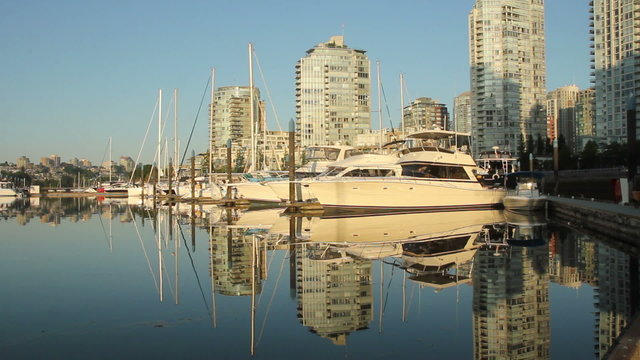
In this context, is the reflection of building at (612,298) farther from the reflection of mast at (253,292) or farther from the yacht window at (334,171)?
the yacht window at (334,171)

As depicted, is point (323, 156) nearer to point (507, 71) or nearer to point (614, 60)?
point (507, 71)

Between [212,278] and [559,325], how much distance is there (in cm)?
768

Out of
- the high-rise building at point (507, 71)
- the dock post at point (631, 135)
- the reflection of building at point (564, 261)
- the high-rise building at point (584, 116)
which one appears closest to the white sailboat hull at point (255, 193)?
the dock post at point (631, 135)

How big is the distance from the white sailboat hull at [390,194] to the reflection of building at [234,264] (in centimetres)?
1080

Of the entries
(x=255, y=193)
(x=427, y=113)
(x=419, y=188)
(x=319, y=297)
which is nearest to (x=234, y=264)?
(x=319, y=297)

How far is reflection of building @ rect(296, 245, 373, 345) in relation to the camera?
9133 millimetres

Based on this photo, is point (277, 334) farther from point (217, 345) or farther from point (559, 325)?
point (559, 325)

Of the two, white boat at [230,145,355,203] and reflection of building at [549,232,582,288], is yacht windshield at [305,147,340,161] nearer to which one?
white boat at [230,145,355,203]

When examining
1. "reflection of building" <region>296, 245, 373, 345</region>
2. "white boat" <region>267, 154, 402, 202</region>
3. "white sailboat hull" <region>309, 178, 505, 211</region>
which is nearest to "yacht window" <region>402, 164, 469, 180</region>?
"white sailboat hull" <region>309, 178, 505, 211</region>

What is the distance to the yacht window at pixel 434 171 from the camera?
1353 inches

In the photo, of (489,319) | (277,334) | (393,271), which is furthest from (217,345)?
(393,271)

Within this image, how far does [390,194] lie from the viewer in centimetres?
3316

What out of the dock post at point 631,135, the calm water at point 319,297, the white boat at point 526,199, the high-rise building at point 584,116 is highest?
the high-rise building at point 584,116

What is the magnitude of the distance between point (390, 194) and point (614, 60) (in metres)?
98.7
